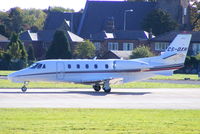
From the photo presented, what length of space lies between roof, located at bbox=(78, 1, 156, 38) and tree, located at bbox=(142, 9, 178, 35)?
496cm

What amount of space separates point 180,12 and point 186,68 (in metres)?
35.7

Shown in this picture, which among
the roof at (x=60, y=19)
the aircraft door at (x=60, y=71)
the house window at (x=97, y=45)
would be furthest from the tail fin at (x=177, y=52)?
the roof at (x=60, y=19)

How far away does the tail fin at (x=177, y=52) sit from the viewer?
145 feet

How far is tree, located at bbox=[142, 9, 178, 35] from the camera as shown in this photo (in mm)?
121750

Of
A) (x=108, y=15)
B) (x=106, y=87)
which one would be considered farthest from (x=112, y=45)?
(x=106, y=87)

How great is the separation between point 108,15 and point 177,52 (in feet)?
278

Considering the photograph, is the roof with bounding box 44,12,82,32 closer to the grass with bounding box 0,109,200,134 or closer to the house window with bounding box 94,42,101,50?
the house window with bounding box 94,42,101,50

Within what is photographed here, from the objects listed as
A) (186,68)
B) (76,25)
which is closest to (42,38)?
(76,25)

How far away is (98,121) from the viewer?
2500 cm

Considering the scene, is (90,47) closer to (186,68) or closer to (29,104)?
(186,68)

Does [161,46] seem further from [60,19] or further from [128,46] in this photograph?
[60,19]

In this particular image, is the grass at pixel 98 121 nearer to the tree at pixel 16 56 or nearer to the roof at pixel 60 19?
the tree at pixel 16 56

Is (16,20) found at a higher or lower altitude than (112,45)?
higher

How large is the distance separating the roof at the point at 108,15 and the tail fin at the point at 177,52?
82.6m
